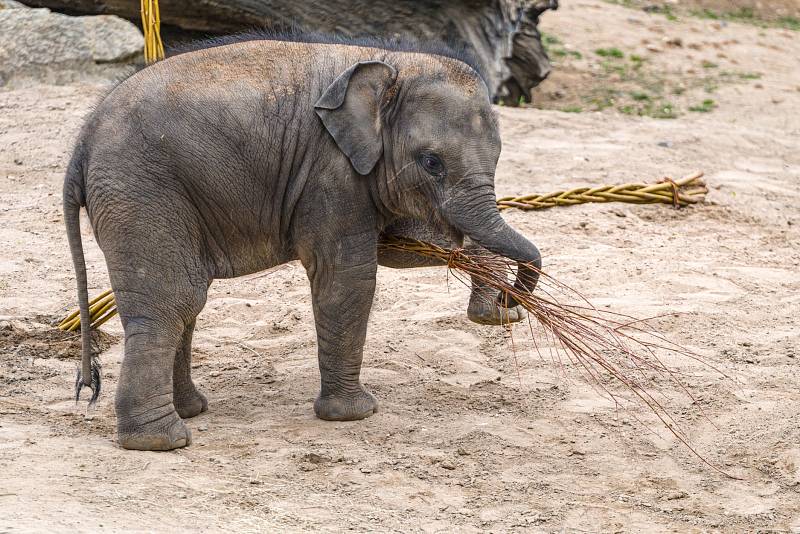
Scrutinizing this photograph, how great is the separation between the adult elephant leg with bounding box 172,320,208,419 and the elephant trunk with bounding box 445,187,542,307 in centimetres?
126

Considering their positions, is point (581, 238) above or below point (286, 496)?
below

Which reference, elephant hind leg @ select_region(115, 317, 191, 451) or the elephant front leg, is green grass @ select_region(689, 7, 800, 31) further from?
elephant hind leg @ select_region(115, 317, 191, 451)

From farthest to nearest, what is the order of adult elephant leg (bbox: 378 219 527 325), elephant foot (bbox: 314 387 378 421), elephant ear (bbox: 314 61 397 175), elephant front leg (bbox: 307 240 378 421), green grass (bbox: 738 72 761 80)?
green grass (bbox: 738 72 761 80) → adult elephant leg (bbox: 378 219 527 325) → elephant foot (bbox: 314 387 378 421) → elephant front leg (bbox: 307 240 378 421) → elephant ear (bbox: 314 61 397 175)

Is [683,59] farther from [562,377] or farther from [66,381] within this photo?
[66,381]

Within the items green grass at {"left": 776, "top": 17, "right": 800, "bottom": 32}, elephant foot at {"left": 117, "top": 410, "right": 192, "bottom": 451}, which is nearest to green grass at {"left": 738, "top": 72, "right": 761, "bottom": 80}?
green grass at {"left": 776, "top": 17, "right": 800, "bottom": 32}

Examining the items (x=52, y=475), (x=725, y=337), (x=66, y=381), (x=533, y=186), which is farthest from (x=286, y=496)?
(x=533, y=186)

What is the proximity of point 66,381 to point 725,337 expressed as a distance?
317 centimetres

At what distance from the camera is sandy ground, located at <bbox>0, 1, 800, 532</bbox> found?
163 inches

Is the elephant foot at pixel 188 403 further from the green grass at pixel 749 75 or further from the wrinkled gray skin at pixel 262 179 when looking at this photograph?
the green grass at pixel 749 75

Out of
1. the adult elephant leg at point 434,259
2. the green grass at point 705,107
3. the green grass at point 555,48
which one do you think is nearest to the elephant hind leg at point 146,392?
the adult elephant leg at point 434,259

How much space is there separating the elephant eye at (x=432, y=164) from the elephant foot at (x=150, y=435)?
140 centimetres

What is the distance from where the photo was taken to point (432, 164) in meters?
4.72

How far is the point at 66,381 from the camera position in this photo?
533 cm

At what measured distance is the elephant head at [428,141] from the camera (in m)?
4.67
